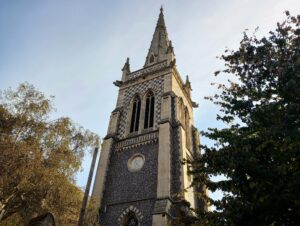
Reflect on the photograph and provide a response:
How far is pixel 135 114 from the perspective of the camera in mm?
23891

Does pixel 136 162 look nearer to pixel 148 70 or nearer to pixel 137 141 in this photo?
pixel 137 141

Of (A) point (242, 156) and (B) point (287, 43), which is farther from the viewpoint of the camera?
(B) point (287, 43)

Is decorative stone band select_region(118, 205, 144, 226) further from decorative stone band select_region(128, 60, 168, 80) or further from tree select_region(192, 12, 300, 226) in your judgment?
decorative stone band select_region(128, 60, 168, 80)

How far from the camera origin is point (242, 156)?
809cm

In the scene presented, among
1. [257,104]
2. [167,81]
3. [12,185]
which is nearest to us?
[257,104]

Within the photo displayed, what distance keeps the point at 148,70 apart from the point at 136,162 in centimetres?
1073

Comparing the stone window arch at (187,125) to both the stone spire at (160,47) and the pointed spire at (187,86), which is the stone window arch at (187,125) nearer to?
A: the pointed spire at (187,86)

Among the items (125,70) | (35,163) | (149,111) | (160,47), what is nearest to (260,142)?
(35,163)

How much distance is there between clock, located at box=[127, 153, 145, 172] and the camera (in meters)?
18.9

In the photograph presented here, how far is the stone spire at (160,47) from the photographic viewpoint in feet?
92.8

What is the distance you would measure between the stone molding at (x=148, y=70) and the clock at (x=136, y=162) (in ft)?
30.7

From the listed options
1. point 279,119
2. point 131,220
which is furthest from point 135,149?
point 279,119

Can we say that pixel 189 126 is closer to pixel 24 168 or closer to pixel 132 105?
pixel 132 105

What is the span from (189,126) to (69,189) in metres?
14.6
